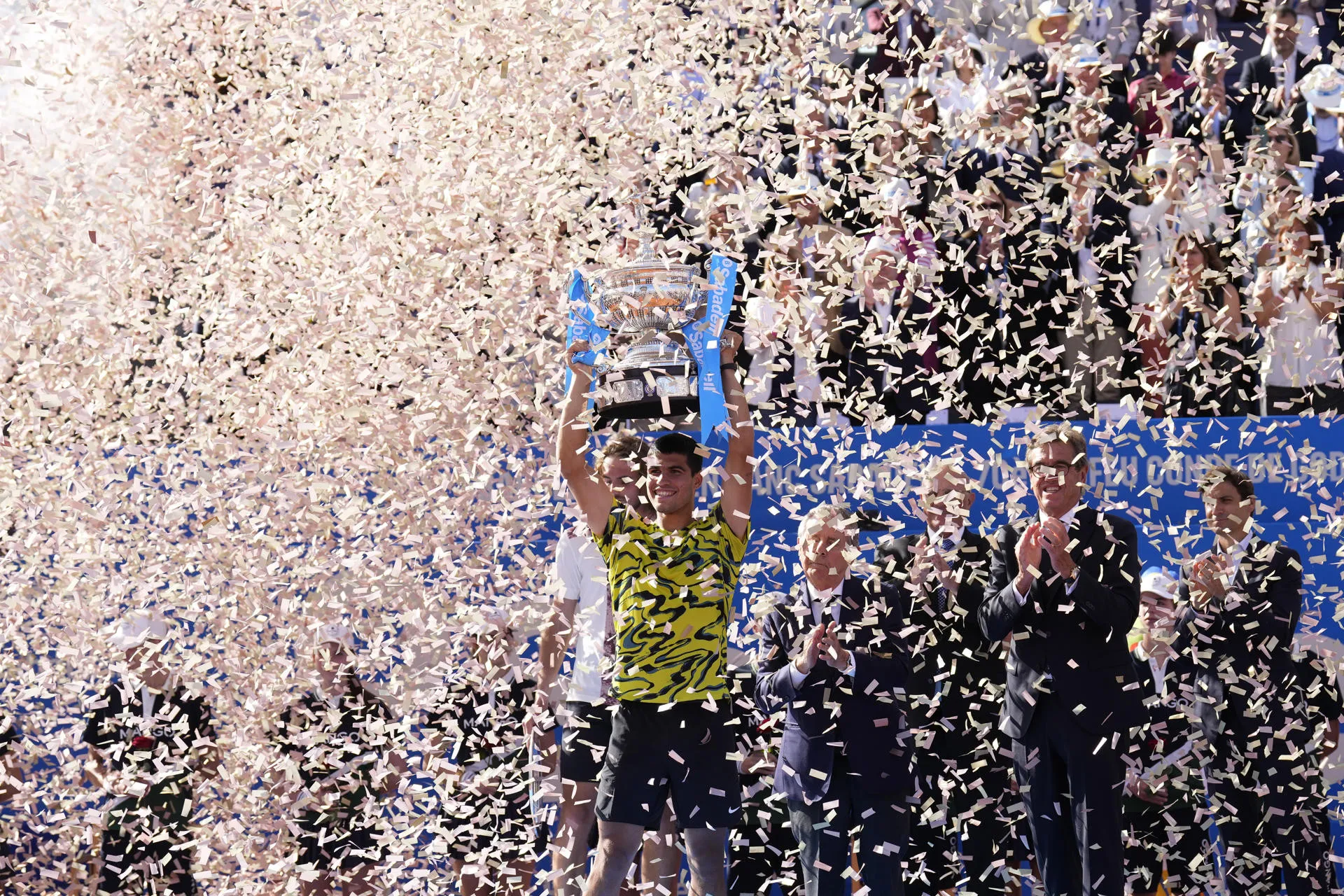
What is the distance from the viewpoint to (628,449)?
18.0ft

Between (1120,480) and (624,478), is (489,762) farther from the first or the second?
(1120,480)

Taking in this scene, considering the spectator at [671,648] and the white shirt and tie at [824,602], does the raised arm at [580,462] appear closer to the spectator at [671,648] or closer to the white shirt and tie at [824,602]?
the spectator at [671,648]

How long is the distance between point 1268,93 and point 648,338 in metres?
4.94

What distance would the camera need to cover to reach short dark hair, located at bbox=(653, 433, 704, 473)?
5152mm

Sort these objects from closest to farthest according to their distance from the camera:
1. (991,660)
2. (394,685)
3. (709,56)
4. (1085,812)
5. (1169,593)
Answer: (1085,812) < (991,660) < (1169,593) < (394,685) < (709,56)

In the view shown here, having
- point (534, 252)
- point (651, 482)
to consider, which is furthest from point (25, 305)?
point (651, 482)

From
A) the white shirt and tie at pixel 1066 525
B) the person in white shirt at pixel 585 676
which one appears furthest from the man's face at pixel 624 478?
the white shirt and tie at pixel 1066 525

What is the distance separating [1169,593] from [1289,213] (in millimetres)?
2464

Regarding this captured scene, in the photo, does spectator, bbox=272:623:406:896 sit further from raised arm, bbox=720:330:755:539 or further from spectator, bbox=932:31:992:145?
spectator, bbox=932:31:992:145

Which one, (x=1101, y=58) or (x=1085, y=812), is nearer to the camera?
(x=1085, y=812)

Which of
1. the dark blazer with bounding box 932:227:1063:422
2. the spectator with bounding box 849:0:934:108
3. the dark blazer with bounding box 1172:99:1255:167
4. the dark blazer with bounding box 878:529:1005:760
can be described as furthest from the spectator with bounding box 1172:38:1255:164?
the dark blazer with bounding box 878:529:1005:760

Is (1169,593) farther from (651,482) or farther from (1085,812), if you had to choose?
(651,482)

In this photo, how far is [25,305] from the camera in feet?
27.3

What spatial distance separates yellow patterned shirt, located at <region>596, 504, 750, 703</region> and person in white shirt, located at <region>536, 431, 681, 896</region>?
1.22ft
